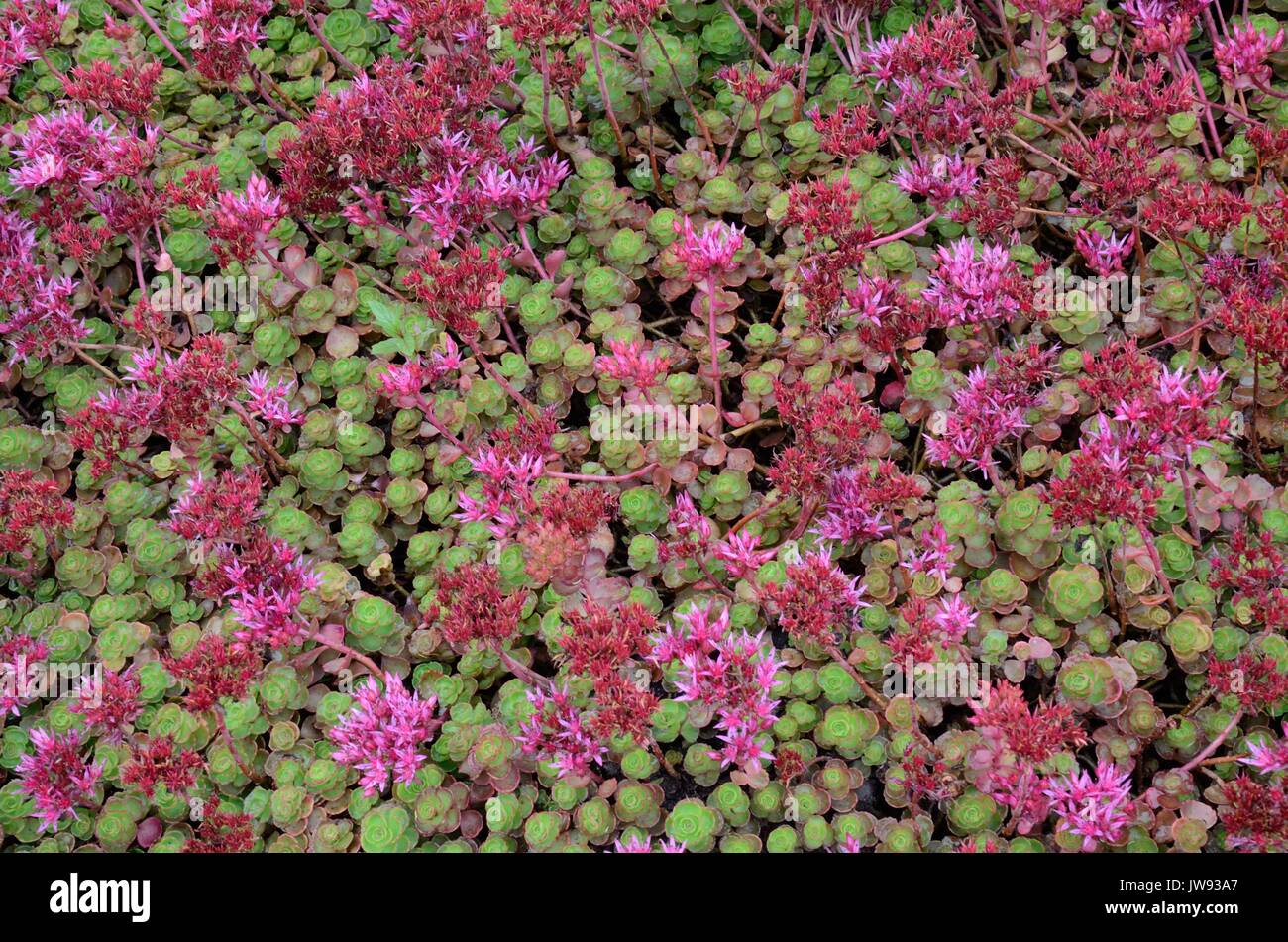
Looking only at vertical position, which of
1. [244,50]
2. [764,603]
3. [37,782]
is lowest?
[37,782]

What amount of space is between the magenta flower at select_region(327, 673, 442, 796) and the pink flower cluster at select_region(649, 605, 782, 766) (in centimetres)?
73

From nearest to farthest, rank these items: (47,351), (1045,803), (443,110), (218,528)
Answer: (1045,803) < (218,528) < (443,110) < (47,351)

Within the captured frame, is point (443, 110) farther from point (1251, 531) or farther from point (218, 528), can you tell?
point (1251, 531)

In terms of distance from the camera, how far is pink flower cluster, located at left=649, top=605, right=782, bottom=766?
3119 millimetres

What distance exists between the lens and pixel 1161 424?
9.99 ft

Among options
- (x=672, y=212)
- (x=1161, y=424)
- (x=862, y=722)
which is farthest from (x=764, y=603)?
(x=672, y=212)

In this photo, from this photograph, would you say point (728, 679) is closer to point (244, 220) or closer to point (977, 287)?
Result: point (977, 287)

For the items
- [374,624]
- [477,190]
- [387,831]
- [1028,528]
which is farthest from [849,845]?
[477,190]

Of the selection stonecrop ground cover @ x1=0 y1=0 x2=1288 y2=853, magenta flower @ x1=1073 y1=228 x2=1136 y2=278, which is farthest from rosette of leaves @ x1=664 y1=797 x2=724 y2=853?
magenta flower @ x1=1073 y1=228 x2=1136 y2=278

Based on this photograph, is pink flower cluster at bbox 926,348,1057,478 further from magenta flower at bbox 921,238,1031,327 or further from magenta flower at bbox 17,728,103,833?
magenta flower at bbox 17,728,103,833

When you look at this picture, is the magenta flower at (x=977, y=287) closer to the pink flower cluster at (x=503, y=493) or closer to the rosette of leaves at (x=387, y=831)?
the pink flower cluster at (x=503, y=493)

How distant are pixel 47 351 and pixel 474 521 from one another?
1898mm

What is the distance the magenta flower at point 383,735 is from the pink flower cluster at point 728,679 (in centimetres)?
73

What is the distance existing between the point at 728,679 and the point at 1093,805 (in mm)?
1009
